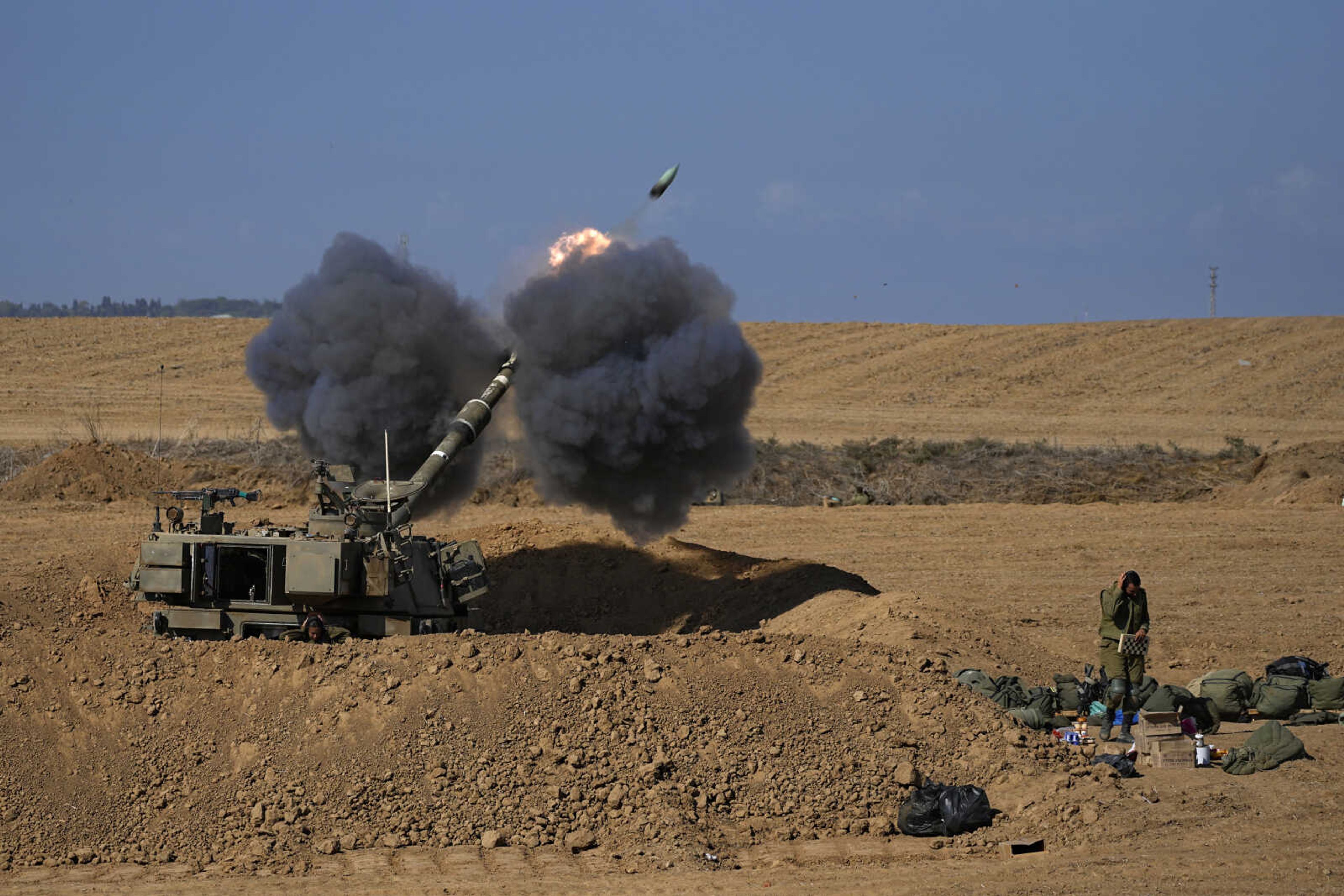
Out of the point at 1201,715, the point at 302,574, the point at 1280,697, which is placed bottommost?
the point at 1201,715

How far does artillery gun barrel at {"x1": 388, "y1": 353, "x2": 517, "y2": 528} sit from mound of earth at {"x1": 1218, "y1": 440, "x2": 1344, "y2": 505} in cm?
1507

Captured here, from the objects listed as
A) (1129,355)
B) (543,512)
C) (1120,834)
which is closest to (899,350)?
(1129,355)

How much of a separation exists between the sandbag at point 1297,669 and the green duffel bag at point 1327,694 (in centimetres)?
30

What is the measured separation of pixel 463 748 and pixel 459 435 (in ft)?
20.4

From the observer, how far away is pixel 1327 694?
13758 mm

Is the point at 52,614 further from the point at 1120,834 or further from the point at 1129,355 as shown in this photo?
the point at 1129,355

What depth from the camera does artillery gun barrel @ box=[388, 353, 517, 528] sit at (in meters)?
15.5

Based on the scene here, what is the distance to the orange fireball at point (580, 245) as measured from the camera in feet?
58.7

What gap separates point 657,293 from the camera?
1680 centimetres

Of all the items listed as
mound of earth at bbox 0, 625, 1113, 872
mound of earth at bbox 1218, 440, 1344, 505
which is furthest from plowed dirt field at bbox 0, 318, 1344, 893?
mound of earth at bbox 1218, 440, 1344, 505

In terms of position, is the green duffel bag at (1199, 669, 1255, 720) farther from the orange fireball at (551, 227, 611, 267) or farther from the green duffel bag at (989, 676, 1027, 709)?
the orange fireball at (551, 227, 611, 267)

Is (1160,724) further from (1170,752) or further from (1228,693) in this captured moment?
(1228,693)

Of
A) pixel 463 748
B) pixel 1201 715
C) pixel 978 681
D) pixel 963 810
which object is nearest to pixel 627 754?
pixel 463 748

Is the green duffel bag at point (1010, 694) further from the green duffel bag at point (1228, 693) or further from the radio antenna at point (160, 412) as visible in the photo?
the radio antenna at point (160, 412)
